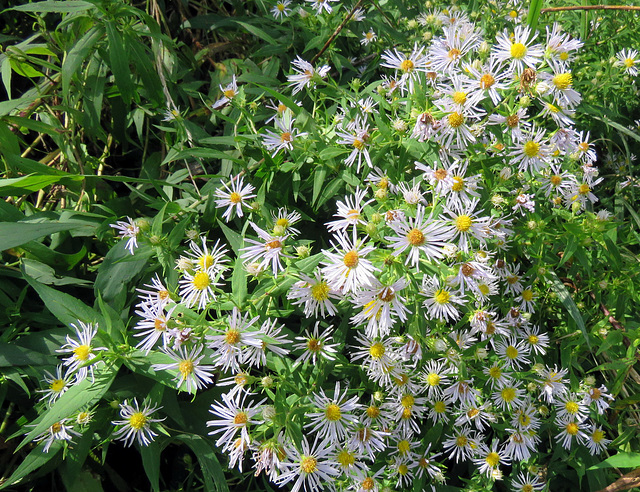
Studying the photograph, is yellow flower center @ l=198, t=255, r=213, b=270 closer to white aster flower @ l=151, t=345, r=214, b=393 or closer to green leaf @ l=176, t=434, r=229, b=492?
white aster flower @ l=151, t=345, r=214, b=393

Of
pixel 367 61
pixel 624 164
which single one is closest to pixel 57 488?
pixel 367 61

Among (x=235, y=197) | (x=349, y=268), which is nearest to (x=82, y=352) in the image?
(x=235, y=197)

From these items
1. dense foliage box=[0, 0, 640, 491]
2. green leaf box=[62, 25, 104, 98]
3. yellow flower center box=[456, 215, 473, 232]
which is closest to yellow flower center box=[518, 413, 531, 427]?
dense foliage box=[0, 0, 640, 491]

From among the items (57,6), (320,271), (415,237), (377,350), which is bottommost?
(377,350)

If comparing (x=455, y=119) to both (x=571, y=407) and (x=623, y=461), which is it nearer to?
(x=571, y=407)

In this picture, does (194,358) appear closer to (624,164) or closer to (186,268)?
(186,268)

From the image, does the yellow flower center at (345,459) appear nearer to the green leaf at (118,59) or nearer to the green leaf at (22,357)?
the green leaf at (22,357)
